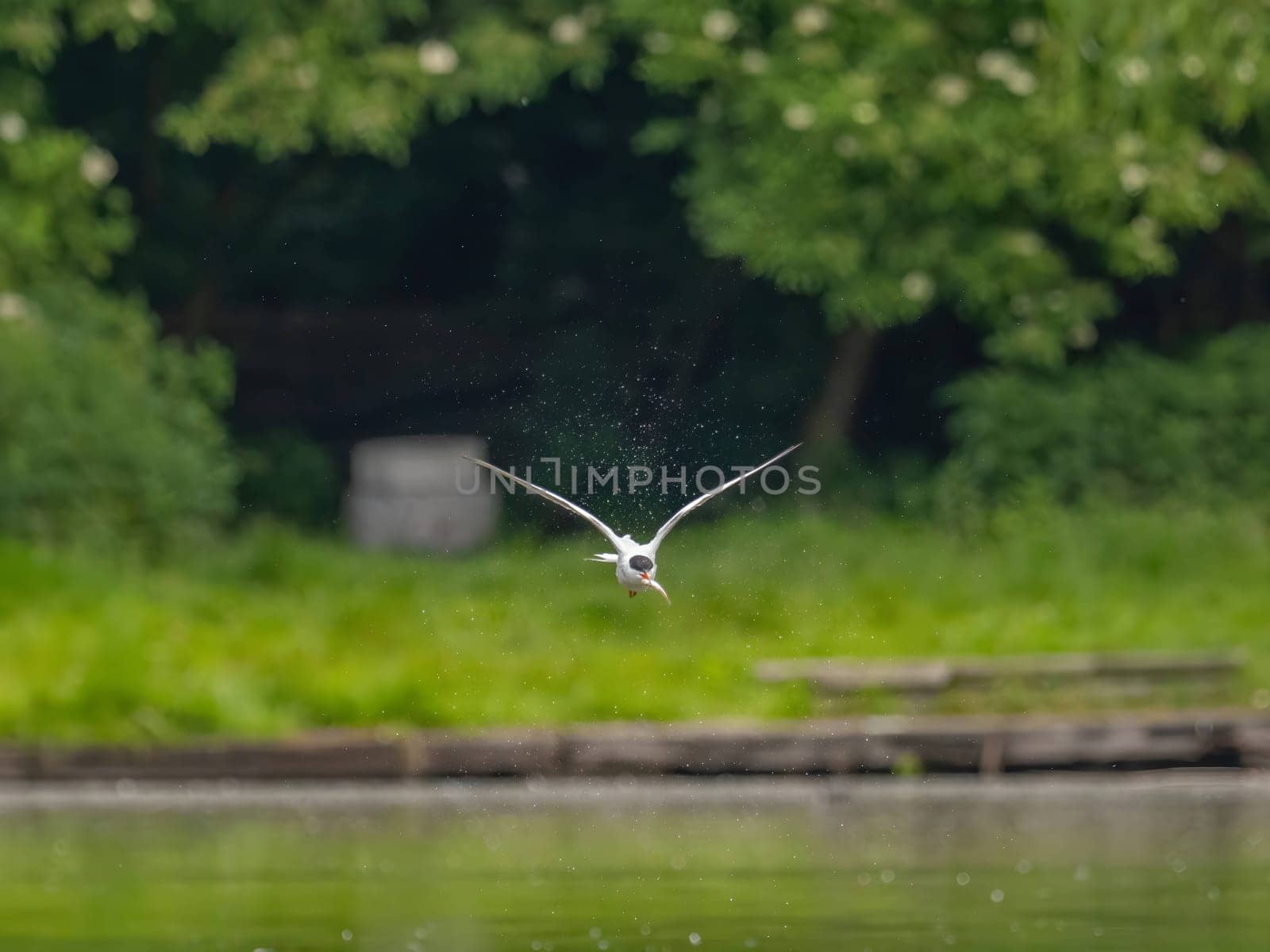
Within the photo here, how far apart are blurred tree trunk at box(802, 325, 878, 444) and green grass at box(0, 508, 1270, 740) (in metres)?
1.94

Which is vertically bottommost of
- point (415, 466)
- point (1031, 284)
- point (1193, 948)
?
point (1193, 948)

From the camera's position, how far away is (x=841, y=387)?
24.4 meters

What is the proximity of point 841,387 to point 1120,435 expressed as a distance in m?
2.76

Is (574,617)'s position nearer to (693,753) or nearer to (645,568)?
(693,753)

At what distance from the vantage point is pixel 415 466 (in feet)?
75.7

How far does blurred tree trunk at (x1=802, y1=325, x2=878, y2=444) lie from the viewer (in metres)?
24.3

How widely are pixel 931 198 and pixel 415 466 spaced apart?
4.89 m

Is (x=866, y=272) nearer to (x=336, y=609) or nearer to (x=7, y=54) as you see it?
(x=336, y=609)

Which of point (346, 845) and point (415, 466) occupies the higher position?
point (415, 466)

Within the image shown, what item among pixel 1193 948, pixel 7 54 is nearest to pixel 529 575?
pixel 7 54

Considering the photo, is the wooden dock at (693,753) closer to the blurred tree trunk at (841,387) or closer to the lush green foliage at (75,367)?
the lush green foliage at (75,367)

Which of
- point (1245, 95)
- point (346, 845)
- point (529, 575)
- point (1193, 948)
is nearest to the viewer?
point (1193, 948)

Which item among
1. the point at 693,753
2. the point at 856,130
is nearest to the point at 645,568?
the point at 693,753

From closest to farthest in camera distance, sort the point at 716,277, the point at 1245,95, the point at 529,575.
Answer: the point at 1245,95 < the point at 529,575 < the point at 716,277
